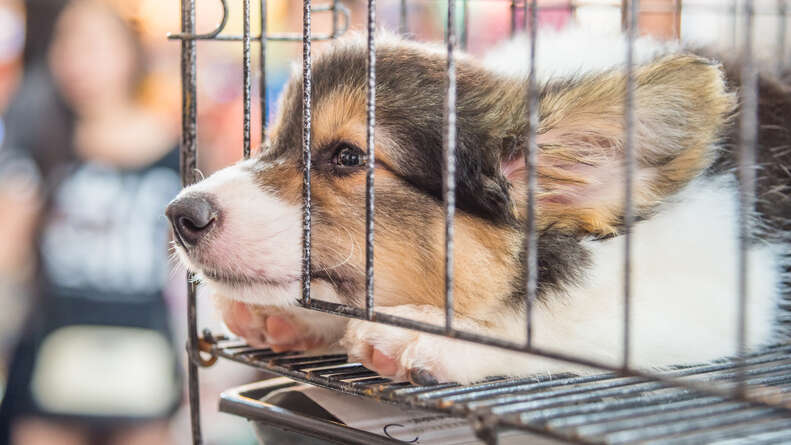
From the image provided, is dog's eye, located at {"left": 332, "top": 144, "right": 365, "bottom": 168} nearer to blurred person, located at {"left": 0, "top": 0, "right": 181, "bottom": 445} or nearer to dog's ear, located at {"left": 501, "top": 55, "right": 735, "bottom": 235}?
dog's ear, located at {"left": 501, "top": 55, "right": 735, "bottom": 235}

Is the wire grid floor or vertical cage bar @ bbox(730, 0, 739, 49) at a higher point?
vertical cage bar @ bbox(730, 0, 739, 49)

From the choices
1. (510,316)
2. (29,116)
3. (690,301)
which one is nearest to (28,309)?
(29,116)

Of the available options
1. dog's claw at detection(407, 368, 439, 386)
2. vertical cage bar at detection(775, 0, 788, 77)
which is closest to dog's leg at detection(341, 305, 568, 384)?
dog's claw at detection(407, 368, 439, 386)

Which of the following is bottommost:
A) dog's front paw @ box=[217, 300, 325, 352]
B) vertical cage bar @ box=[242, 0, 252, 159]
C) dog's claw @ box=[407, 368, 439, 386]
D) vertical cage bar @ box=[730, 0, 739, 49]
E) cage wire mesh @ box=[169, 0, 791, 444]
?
dog's front paw @ box=[217, 300, 325, 352]

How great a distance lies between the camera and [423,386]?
3.79ft

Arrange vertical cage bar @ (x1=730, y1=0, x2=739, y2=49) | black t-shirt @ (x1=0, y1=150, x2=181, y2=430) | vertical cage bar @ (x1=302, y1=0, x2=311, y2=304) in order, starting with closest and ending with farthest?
vertical cage bar @ (x1=302, y1=0, x2=311, y2=304) → vertical cage bar @ (x1=730, y1=0, x2=739, y2=49) → black t-shirt @ (x1=0, y1=150, x2=181, y2=430)

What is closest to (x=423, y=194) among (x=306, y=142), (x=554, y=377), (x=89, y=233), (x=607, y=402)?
(x=306, y=142)

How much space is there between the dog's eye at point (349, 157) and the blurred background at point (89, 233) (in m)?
1.69

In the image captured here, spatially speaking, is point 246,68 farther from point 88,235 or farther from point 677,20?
point 88,235

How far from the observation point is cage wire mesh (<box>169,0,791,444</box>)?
90 centimetres

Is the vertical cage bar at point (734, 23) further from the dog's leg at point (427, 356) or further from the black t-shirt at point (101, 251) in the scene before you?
the black t-shirt at point (101, 251)

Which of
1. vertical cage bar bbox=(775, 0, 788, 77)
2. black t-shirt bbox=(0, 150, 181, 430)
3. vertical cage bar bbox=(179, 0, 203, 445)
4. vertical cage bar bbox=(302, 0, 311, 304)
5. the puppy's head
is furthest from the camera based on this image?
black t-shirt bbox=(0, 150, 181, 430)

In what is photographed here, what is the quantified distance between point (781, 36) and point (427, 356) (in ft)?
4.26

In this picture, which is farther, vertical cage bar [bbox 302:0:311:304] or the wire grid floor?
vertical cage bar [bbox 302:0:311:304]
